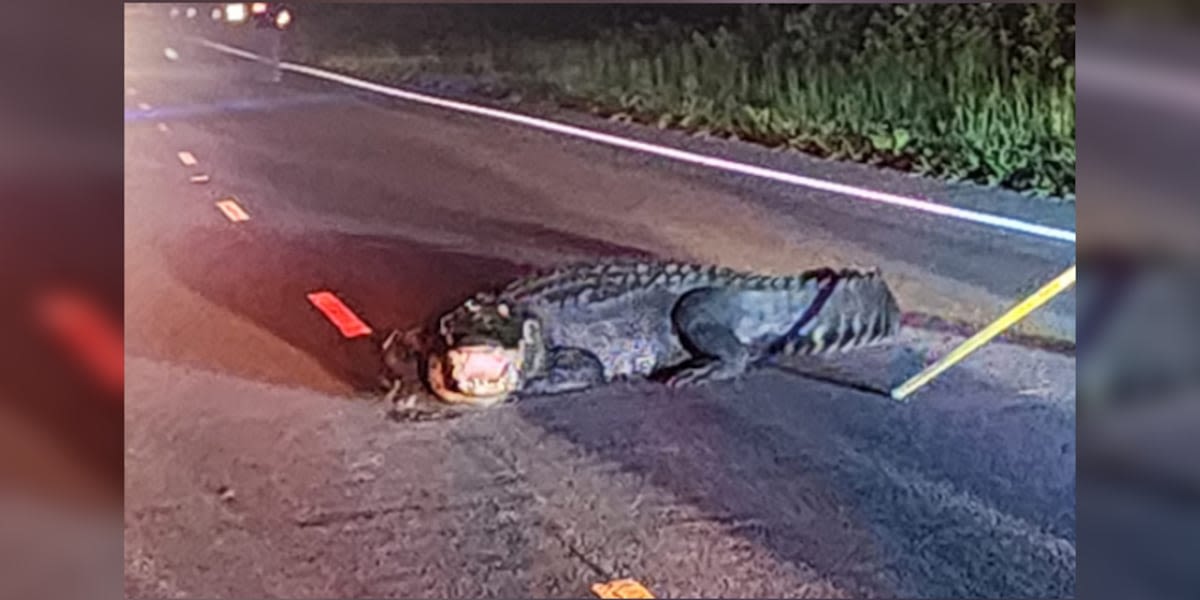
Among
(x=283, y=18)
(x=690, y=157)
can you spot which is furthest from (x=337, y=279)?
(x=690, y=157)

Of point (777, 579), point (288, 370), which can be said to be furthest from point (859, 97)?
point (288, 370)

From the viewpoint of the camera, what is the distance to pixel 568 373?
1.85 m

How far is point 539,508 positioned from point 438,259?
0.28 meters

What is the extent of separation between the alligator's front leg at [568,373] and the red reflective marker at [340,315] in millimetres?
186

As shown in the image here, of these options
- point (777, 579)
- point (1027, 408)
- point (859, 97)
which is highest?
point (859, 97)

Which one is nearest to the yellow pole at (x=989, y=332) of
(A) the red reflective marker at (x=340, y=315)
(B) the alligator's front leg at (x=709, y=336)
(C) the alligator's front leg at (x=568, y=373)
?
(B) the alligator's front leg at (x=709, y=336)

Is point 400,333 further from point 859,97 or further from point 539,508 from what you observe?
point 859,97

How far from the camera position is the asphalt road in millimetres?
1757

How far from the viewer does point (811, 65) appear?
1.79 metres

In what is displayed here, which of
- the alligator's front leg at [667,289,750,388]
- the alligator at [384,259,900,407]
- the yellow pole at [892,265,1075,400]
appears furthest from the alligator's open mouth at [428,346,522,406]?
the yellow pole at [892,265,1075,400]

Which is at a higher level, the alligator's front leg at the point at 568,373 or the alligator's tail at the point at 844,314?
the alligator's tail at the point at 844,314

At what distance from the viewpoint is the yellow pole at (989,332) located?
Answer: 5.97 feet

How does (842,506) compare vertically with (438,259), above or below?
below

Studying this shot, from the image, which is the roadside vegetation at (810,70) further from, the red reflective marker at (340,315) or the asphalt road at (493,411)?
the red reflective marker at (340,315)
